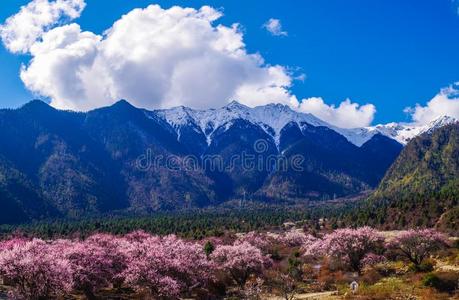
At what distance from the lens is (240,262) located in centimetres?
6325

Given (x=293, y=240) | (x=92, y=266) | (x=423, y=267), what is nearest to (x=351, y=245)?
(x=423, y=267)

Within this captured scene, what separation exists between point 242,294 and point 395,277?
778 inches

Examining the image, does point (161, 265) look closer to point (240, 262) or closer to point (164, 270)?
point (164, 270)

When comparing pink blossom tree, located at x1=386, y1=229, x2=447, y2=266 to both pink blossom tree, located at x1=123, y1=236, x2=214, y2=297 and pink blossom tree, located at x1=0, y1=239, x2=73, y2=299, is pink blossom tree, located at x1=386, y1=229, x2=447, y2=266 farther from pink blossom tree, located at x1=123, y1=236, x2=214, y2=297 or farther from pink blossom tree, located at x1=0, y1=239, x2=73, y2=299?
pink blossom tree, located at x1=0, y1=239, x2=73, y2=299

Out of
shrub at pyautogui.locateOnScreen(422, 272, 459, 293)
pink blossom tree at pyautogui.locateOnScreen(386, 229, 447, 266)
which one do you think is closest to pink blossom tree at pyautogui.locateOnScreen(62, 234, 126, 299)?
shrub at pyautogui.locateOnScreen(422, 272, 459, 293)

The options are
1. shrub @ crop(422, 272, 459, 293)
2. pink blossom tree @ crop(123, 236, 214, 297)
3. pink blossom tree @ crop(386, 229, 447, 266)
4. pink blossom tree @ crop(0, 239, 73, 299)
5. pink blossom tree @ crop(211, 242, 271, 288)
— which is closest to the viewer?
pink blossom tree @ crop(0, 239, 73, 299)

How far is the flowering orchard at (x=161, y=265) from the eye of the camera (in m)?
41.8

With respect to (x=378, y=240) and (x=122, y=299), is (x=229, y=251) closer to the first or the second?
(x=122, y=299)

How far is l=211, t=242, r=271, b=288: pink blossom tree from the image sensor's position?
207 feet

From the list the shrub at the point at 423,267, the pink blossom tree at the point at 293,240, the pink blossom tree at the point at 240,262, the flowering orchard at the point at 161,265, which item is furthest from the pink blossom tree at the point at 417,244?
the pink blossom tree at the point at 293,240

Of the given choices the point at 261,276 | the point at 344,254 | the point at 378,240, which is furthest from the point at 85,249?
the point at 378,240

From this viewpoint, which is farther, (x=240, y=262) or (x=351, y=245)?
(x=351, y=245)

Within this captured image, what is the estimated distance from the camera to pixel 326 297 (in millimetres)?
49062

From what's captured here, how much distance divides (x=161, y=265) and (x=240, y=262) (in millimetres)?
17566
